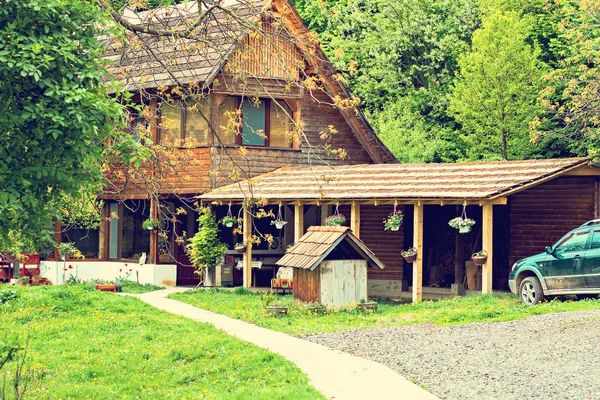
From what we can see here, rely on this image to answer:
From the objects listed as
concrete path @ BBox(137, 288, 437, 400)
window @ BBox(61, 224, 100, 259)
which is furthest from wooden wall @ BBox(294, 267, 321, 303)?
window @ BBox(61, 224, 100, 259)

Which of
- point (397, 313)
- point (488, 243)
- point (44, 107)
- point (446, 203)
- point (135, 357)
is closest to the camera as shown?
point (44, 107)

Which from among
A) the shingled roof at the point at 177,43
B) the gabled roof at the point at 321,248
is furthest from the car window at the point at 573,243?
the shingled roof at the point at 177,43

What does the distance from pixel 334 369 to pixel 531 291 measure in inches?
354

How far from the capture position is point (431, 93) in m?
44.6

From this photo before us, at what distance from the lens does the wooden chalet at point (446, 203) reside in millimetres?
23375

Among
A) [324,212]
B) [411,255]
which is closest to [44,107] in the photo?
[411,255]

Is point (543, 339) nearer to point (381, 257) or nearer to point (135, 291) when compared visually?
point (381, 257)

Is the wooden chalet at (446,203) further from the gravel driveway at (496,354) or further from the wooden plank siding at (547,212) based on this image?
the gravel driveway at (496,354)

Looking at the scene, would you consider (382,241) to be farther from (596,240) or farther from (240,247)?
(596,240)

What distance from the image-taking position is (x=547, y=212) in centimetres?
2584

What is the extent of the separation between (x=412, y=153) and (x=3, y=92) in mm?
31750

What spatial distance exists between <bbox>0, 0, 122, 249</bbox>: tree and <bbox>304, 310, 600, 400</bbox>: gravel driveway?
5.28 m

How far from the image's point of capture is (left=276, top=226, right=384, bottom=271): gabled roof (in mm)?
21781

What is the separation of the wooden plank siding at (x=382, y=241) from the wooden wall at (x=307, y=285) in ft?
20.9
